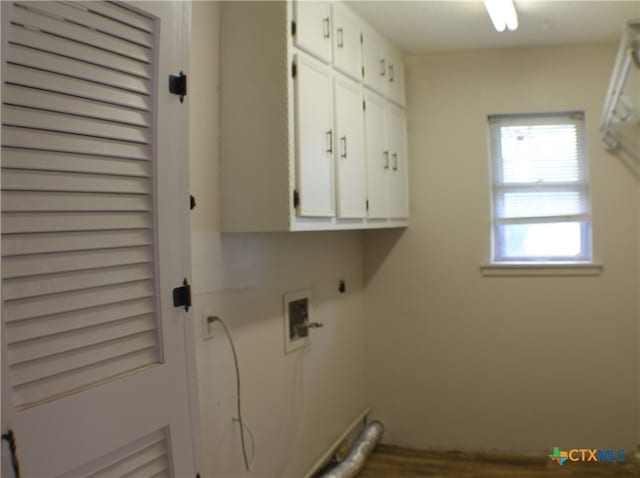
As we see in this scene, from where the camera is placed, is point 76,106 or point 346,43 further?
point 346,43

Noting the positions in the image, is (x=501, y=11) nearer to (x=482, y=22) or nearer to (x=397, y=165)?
(x=482, y=22)

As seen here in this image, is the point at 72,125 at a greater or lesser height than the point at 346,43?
lesser

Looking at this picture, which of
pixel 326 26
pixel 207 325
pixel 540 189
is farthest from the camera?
pixel 540 189

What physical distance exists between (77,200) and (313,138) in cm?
120

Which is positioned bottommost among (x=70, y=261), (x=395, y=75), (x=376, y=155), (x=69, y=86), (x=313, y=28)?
(x=70, y=261)

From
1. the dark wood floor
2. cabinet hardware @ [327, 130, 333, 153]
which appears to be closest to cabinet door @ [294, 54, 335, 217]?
cabinet hardware @ [327, 130, 333, 153]

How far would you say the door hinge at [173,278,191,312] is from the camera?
1389mm

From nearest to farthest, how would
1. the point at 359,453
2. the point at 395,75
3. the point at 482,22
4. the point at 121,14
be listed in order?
the point at 121,14, the point at 482,22, the point at 359,453, the point at 395,75

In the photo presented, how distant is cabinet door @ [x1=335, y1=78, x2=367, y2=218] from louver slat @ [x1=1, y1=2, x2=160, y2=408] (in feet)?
3.92

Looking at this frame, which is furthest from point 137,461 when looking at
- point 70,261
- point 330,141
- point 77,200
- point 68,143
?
point 330,141

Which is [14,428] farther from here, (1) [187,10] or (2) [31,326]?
(1) [187,10]

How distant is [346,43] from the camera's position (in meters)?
2.49

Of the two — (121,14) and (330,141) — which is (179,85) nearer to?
(121,14)

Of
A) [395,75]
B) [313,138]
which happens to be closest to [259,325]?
[313,138]
